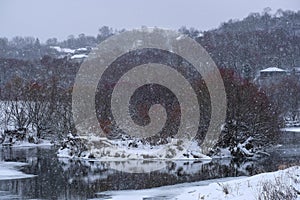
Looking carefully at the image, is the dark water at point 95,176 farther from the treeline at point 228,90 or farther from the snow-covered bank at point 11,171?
the treeline at point 228,90

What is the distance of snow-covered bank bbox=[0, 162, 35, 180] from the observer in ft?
66.7

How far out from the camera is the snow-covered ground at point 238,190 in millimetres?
9211

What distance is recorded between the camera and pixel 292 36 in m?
102

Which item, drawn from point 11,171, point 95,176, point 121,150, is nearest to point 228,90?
point 121,150

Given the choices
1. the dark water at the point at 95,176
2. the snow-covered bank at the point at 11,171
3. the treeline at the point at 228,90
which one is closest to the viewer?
the dark water at the point at 95,176

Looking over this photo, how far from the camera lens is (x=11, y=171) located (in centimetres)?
2195

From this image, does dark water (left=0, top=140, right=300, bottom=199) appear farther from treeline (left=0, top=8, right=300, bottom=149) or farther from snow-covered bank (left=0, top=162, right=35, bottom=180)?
treeline (left=0, top=8, right=300, bottom=149)

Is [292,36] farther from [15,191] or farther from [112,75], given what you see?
[15,191]

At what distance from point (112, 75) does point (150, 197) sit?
139 feet

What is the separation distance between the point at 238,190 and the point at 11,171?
13317 millimetres

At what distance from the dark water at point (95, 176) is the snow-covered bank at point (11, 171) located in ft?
1.57

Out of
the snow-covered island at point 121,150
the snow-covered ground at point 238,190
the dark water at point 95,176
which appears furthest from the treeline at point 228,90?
the snow-covered ground at point 238,190

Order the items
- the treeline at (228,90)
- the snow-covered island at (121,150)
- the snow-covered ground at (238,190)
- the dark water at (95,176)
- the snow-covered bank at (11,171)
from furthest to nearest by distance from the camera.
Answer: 1. the treeline at (228,90)
2. the snow-covered island at (121,150)
3. the snow-covered bank at (11,171)
4. the dark water at (95,176)
5. the snow-covered ground at (238,190)

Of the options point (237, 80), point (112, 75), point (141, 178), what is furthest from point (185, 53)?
point (141, 178)
